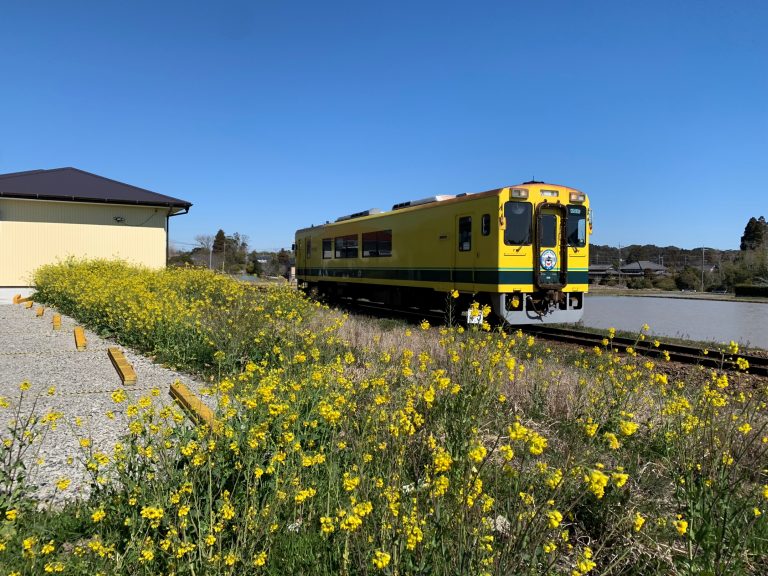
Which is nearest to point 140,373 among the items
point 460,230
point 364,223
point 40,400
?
point 40,400

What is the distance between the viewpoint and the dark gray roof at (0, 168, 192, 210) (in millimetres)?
19705

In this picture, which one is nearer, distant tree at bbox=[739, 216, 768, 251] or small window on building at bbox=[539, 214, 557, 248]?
small window on building at bbox=[539, 214, 557, 248]

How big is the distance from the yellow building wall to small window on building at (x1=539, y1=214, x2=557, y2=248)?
53.3ft

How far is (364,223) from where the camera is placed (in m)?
16.4

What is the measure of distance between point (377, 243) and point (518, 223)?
5.44 m

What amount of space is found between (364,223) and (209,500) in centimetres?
1426

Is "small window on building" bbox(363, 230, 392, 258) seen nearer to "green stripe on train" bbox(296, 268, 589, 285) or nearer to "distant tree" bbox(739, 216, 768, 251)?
"green stripe on train" bbox(296, 268, 589, 285)

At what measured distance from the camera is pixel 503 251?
10.6m

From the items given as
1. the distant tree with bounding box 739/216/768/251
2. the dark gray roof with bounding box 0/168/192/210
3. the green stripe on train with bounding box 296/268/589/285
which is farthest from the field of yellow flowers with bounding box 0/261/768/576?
the distant tree with bounding box 739/216/768/251

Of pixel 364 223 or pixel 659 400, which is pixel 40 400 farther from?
pixel 364 223

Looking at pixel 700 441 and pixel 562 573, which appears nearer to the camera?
pixel 562 573

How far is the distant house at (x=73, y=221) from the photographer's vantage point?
769 inches

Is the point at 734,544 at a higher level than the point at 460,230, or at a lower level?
lower

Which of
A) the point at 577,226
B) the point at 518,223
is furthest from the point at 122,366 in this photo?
the point at 577,226
